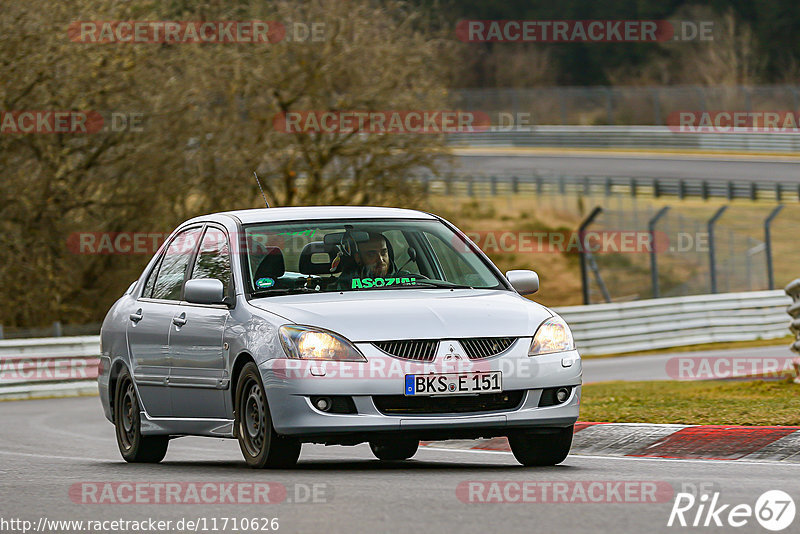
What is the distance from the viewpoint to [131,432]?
10961mm

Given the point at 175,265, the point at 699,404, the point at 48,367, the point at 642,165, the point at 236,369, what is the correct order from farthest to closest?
the point at 642,165, the point at 48,367, the point at 699,404, the point at 175,265, the point at 236,369

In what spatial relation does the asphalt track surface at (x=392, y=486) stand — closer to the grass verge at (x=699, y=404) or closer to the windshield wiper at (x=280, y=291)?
the windshield wiper at (x=280, y=291)

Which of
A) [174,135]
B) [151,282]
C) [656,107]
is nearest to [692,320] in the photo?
[174,135]

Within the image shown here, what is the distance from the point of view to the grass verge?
468 inches

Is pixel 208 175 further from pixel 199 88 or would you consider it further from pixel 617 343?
pixel 617 343

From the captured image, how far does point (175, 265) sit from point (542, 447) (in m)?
2.97

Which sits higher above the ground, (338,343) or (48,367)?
(338,343)

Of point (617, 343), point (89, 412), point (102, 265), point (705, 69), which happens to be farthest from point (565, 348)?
point (705, 69)

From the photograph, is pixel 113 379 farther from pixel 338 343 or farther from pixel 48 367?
pixel 48 367

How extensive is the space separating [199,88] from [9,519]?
81.5ft

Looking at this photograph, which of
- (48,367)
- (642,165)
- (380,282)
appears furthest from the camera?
(642,165)

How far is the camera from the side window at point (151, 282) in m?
11.0

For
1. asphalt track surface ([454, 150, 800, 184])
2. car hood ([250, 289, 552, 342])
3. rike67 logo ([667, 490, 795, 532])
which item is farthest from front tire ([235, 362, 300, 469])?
asphalt track surface ([454, 150, 800, 184])

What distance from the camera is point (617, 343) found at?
2920 cm
